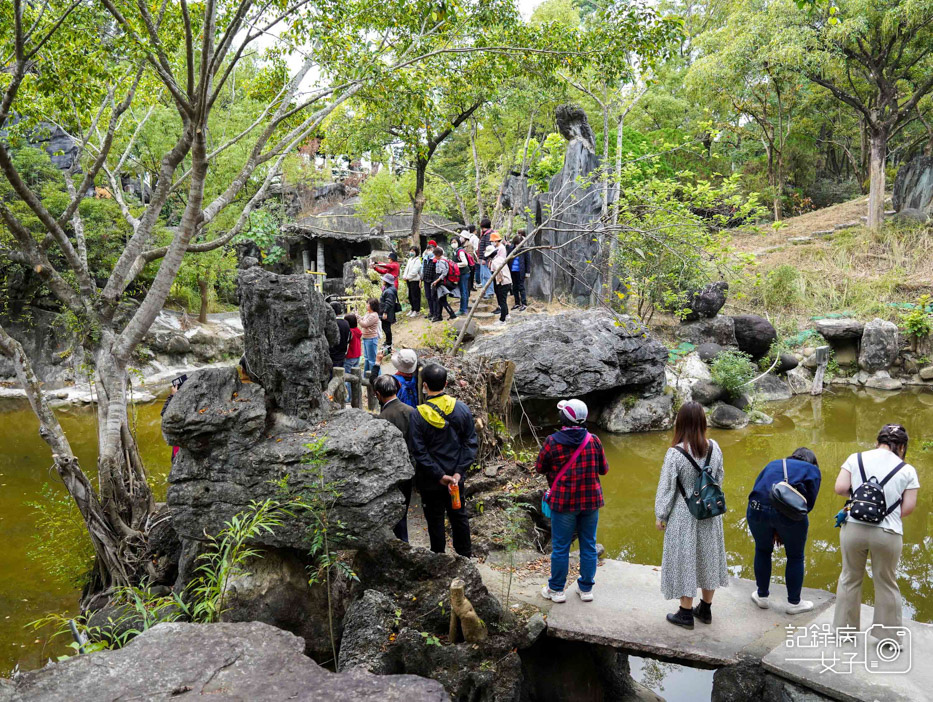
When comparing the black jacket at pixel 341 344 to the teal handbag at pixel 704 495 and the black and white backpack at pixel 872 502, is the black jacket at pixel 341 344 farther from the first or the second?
the black and white backpack at pixel 872 502

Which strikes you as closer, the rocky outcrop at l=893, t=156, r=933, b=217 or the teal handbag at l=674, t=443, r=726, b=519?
the teal handbag at l=674, t=443, r=726, b=519

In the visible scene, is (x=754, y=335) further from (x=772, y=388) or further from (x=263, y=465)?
(x=263, y=465)

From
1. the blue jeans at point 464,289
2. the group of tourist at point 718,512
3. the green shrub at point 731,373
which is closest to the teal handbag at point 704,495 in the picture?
the group of tourist at point 718,512

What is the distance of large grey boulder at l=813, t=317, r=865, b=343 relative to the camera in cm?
1496

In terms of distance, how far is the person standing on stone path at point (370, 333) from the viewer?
29.9ft

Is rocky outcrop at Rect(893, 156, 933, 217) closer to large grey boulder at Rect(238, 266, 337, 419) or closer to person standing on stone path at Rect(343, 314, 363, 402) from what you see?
person standing on stone path at Rect(343, 314, 363, 402)

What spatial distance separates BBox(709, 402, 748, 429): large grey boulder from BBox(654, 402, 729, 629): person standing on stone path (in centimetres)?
830

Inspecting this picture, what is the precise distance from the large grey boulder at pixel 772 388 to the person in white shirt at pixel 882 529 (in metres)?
10.5

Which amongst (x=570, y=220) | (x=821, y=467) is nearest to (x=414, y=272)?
(x=570, y=220)

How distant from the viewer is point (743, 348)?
1465 cm

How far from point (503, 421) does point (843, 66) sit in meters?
17.8

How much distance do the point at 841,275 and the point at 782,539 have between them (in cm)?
1634

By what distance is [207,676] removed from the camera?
2.51 meters

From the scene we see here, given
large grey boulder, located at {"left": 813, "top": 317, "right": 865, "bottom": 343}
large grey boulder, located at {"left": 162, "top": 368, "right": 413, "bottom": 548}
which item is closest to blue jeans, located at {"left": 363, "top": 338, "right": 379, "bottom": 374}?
large grey boulder, located at {"left": 162, "top": 368, "right": 413, "bottom": 548}
